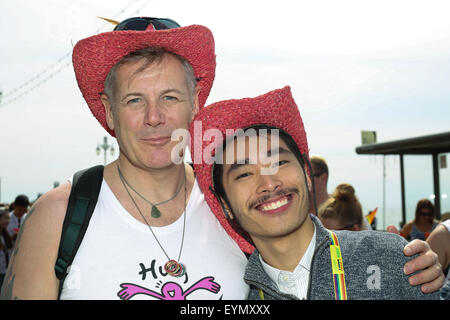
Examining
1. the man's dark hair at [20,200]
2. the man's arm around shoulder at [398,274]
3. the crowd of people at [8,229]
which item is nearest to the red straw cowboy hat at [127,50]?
the man's arm around shoulder at [398,274]

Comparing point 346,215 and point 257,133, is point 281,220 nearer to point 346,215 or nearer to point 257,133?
point 257,133

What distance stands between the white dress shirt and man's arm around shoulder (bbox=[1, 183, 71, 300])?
111cm

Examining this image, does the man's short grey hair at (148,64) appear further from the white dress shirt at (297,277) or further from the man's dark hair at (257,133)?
the white dress shirt at (297,277)

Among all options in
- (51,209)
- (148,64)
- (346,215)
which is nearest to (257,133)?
(148,64)

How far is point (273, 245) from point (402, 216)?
1216 cm

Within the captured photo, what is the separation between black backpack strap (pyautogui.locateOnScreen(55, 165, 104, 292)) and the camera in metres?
2.12

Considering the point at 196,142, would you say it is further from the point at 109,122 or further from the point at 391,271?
the point at 391,271

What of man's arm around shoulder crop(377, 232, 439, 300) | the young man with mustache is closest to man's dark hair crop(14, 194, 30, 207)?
the young man with mustache

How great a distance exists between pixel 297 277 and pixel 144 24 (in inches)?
66.4

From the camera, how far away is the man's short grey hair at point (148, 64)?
2.56m

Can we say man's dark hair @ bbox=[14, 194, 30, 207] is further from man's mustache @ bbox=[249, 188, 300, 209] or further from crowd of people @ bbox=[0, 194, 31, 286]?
man's mustache @ bbox=[249, 188, 300, 209]

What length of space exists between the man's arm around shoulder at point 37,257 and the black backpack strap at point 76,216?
3 centimetres
